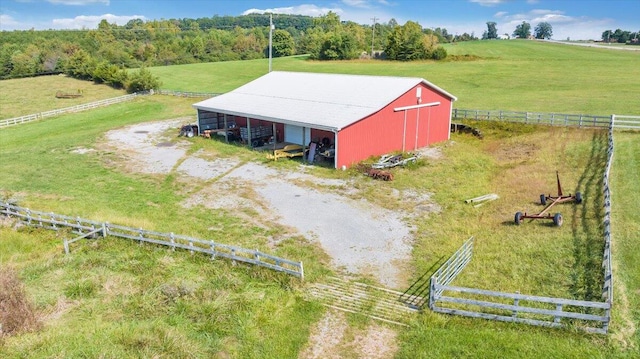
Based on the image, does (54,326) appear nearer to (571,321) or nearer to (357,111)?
(571,321)

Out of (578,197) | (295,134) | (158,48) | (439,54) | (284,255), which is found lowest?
(284,255)

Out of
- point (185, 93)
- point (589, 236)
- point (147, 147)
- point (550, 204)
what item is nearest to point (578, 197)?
point (550, 204)

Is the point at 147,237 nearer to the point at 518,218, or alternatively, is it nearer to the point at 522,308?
the point at 522,308

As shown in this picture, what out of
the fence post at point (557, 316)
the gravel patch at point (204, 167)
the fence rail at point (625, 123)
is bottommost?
the gravel patch at point (204, 167)

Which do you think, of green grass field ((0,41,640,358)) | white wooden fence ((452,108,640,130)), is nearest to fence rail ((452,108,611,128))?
white wooden fence ((452,108,640,130))

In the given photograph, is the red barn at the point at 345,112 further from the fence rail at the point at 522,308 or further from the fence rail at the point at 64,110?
the fence rail at the point at 64,110

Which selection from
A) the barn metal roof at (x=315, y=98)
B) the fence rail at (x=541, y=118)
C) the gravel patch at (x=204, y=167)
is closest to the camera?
the gravel patch at (x=204, y=167)

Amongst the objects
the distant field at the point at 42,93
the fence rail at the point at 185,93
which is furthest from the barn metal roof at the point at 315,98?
the distant field at the point at 42,93
